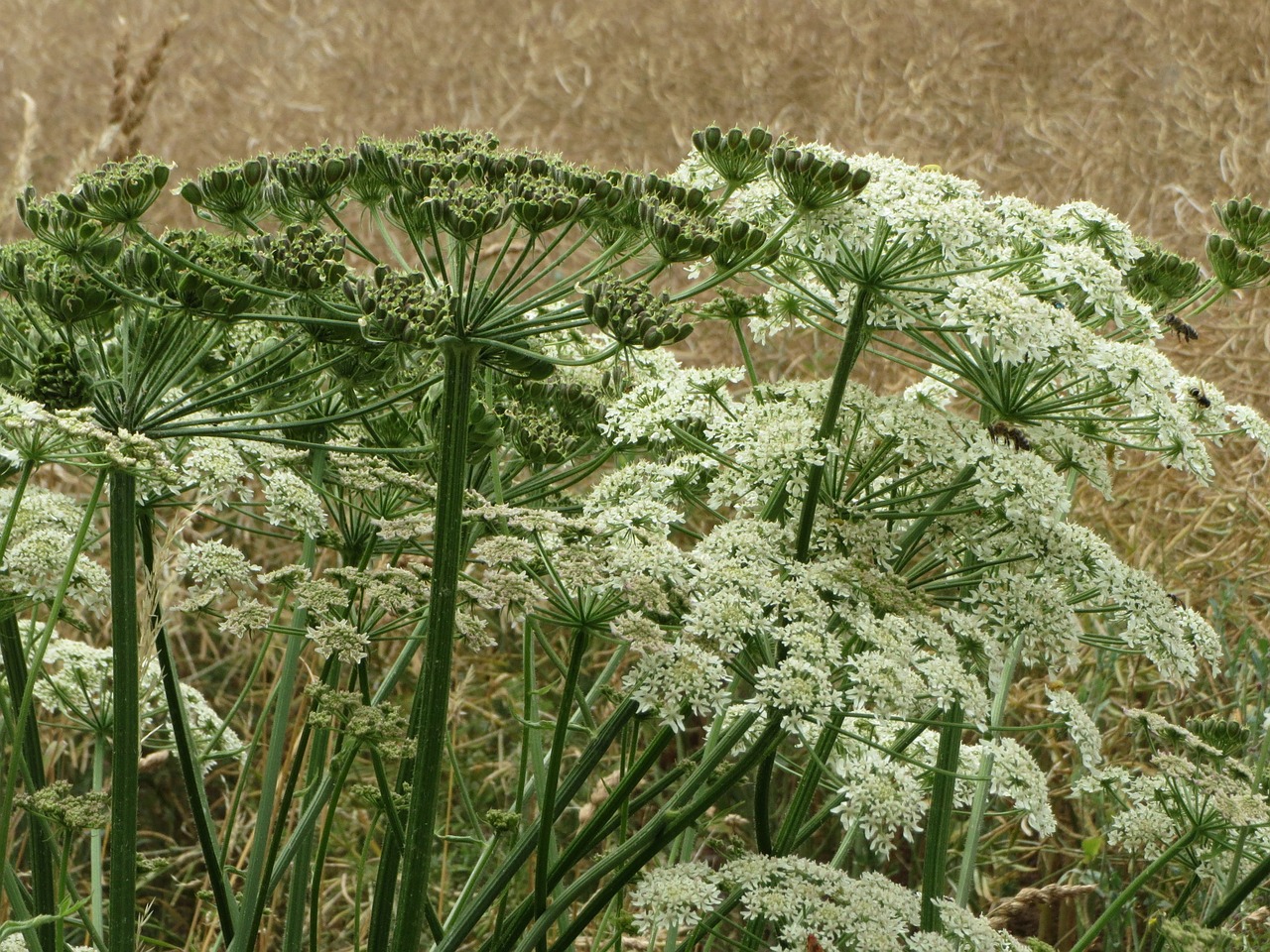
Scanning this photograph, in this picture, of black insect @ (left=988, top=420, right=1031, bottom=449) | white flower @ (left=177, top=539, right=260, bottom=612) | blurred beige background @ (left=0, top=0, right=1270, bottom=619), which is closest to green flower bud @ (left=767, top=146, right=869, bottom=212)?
black insect @ (left=988, top=420, right=1031, bottom=449)

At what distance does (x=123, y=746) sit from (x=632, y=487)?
3.33 feet

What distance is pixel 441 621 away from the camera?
2.12 m

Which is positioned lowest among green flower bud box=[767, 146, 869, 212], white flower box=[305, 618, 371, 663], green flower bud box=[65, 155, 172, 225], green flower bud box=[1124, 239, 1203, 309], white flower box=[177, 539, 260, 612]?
white flower box=[305, 618, 371, 663]

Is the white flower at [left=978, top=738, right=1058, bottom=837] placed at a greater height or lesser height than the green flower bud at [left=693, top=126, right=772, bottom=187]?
lesser

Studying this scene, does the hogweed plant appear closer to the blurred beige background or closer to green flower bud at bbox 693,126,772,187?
green flower bud at bbox 693,126,772,187

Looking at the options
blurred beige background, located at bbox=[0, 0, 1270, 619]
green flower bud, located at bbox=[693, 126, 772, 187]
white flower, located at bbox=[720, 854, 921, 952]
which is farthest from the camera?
blurred beige background, located at bbox=[0, 0, 1270, 619]

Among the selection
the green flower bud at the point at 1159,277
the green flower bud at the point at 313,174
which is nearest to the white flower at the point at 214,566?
the green flower bud at the point at 313,174

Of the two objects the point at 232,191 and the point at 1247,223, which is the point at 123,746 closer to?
the point at 232,191

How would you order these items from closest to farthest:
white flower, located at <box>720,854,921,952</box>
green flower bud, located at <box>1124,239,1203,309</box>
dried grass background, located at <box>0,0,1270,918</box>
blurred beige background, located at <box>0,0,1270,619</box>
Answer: white flower, located at <box>720,854,921,952</box> → green flower bud, located at <box>1124,239,1203,309</box> → dried grass background, located at <box>0,0,1270,918</box> → blurred beige background, located at <box>0,0,1270,619</box>

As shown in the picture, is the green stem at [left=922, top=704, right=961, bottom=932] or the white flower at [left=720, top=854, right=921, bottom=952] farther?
the green stem at [left=922, top=704, right=961, bottom=932]

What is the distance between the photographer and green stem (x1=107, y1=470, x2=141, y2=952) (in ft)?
7.27

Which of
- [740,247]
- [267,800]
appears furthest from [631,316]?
[267,800]

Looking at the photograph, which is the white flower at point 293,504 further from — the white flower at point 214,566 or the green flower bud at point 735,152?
the green flower bud at point 735,152

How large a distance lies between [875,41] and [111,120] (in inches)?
228
